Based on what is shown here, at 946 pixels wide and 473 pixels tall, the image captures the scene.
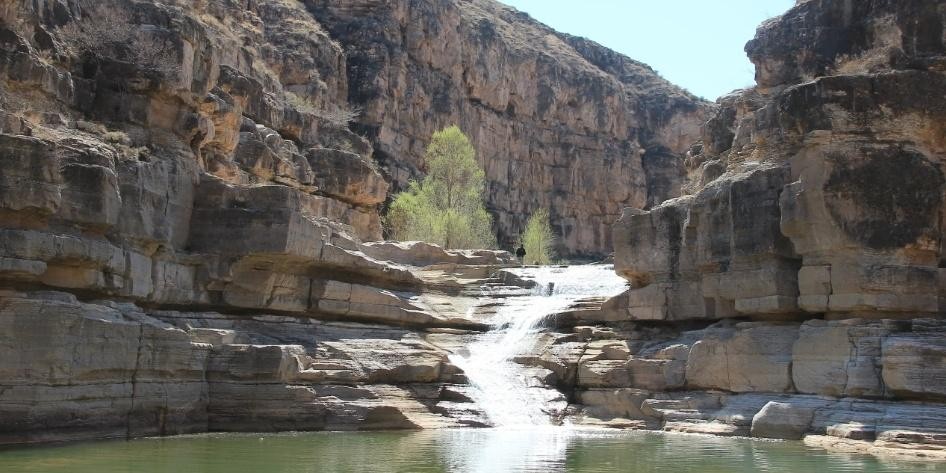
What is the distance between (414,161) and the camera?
69188 mm

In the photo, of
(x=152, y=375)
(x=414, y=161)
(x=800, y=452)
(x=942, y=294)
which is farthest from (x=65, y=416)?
(x=414, y=161)

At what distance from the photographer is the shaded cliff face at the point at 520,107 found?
68.4 meters

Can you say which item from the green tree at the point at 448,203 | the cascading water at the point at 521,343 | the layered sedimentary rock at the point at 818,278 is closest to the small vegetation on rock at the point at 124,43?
the cascading water at the point at 521,343

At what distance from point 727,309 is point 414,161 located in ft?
146

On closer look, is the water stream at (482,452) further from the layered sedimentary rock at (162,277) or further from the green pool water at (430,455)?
the layered sedimentary rock at (162,277)

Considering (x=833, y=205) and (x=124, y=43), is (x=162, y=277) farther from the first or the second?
(x=833, y=205)

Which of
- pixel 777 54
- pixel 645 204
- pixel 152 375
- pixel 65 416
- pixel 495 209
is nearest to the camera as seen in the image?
pixel 65 416

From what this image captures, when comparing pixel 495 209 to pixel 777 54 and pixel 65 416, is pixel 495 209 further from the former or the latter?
pixel 65 416

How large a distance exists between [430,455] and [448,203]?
40235 mm

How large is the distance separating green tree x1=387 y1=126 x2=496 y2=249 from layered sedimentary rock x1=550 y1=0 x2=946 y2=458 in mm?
26675

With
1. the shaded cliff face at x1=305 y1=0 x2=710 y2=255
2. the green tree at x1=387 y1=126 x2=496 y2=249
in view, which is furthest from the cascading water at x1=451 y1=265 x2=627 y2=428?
the shaded cliff face at x1=305 y1=0 x2=710 y2=255

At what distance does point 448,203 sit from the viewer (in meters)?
58.5

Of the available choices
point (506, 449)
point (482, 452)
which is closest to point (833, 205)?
point (506, 449)

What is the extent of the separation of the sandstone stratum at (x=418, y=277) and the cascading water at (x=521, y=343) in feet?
1.97
